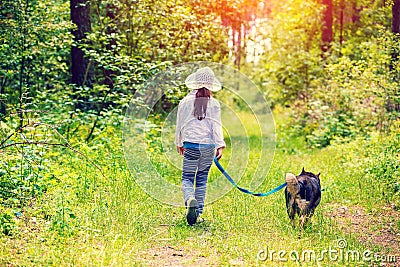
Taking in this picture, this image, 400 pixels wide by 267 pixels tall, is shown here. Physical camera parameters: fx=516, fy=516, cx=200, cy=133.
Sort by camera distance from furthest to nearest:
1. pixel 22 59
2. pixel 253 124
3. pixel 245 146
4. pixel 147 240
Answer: pixel 253 124 < pixel 245 146 < pixel 22 59 < pixel 147 240

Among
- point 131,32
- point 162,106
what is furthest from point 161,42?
point 162,106

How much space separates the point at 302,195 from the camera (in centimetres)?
655

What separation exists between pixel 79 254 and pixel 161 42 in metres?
8.36

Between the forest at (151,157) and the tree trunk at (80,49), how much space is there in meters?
0.04

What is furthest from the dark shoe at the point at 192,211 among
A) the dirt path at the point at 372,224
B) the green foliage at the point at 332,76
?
the green foliage at the point at 332,76

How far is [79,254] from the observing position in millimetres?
5348

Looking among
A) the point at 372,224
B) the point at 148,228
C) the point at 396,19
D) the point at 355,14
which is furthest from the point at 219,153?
the point at 355,14

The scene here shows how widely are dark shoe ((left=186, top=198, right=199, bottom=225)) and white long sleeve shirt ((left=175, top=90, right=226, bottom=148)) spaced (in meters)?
0.86

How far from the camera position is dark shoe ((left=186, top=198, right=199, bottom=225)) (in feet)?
22.1

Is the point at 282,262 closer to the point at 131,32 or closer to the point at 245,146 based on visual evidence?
the point at 131,32

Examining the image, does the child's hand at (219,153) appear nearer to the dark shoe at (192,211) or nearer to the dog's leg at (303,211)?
the dark shoe at (192,211)

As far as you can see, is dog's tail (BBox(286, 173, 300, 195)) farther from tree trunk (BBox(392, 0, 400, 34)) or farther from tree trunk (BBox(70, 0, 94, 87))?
tree trunk (BBox(70, 0, 94, 87))

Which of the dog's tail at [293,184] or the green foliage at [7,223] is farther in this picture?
the dog's tail at [293,184]

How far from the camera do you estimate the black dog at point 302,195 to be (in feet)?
21.3
